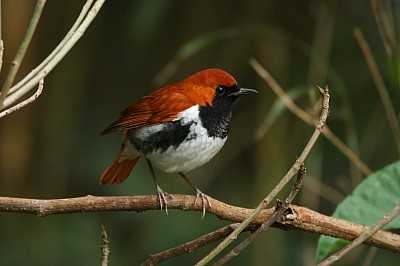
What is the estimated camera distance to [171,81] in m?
4.97

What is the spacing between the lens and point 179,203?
249 cm

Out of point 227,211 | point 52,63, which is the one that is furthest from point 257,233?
point 52,63

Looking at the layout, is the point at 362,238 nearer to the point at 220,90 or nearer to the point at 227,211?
the point at 227,211

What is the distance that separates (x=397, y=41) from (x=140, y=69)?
74.3 inches

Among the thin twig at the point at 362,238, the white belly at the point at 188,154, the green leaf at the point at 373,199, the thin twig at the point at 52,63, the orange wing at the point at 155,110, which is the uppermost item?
the orange wing at the point at 155,110

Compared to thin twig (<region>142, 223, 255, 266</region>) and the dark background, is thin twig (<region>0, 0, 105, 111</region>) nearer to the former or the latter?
thin twig (<region>142, 223, 255, 266</region>)

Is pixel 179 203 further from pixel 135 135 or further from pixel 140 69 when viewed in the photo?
pixel 140 69

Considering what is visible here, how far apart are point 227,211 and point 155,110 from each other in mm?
849

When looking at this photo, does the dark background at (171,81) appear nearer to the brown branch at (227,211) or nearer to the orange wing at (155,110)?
the orange wing at (155,110)

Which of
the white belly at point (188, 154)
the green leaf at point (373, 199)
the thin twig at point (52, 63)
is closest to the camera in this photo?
the thin twig at point (52, 63)

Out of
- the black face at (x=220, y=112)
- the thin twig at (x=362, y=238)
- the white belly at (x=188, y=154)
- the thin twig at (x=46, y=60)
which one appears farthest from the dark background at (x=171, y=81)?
the thin twig at (x=46, y=60)

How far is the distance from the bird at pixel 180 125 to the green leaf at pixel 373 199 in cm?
55

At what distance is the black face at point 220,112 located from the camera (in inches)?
115

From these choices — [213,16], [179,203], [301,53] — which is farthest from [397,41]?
[179,203]
